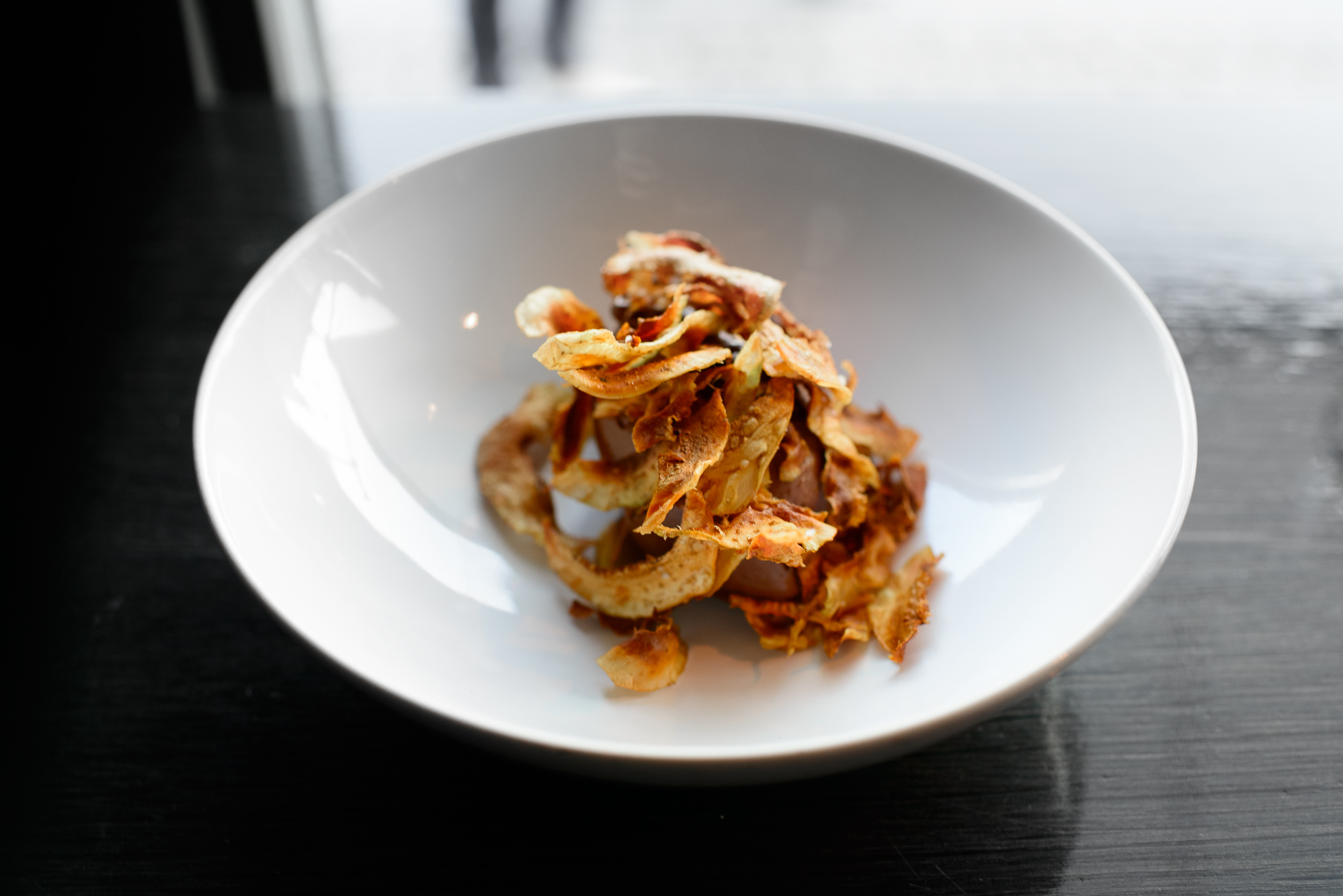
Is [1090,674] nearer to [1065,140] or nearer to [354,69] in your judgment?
[1065,140]

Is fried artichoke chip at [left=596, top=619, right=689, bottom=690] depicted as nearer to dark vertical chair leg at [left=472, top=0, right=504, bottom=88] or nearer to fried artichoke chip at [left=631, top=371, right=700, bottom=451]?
fried artichoke chip at [left=631, top=371, right=700, bottom=451]

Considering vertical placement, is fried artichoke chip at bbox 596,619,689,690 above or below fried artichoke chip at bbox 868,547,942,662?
below

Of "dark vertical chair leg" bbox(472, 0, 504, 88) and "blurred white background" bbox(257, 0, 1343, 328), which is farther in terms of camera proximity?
"dark vertical chair leg" bbox(472, 0, 504, 88)

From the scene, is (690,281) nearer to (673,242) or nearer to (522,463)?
(673,242)

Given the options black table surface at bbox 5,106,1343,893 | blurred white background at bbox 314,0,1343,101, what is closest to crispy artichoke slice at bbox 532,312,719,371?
black table surface at bbox 5,106,1343,893

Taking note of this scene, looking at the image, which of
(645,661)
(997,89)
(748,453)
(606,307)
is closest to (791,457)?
(748,453)

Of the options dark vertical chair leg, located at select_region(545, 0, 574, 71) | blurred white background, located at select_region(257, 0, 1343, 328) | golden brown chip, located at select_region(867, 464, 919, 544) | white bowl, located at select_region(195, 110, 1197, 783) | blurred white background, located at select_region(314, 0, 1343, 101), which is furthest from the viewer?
dark vertical chair leg, located at select_region(545, 0, 574, 71)

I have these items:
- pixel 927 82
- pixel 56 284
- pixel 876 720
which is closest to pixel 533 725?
pixel 876 720
